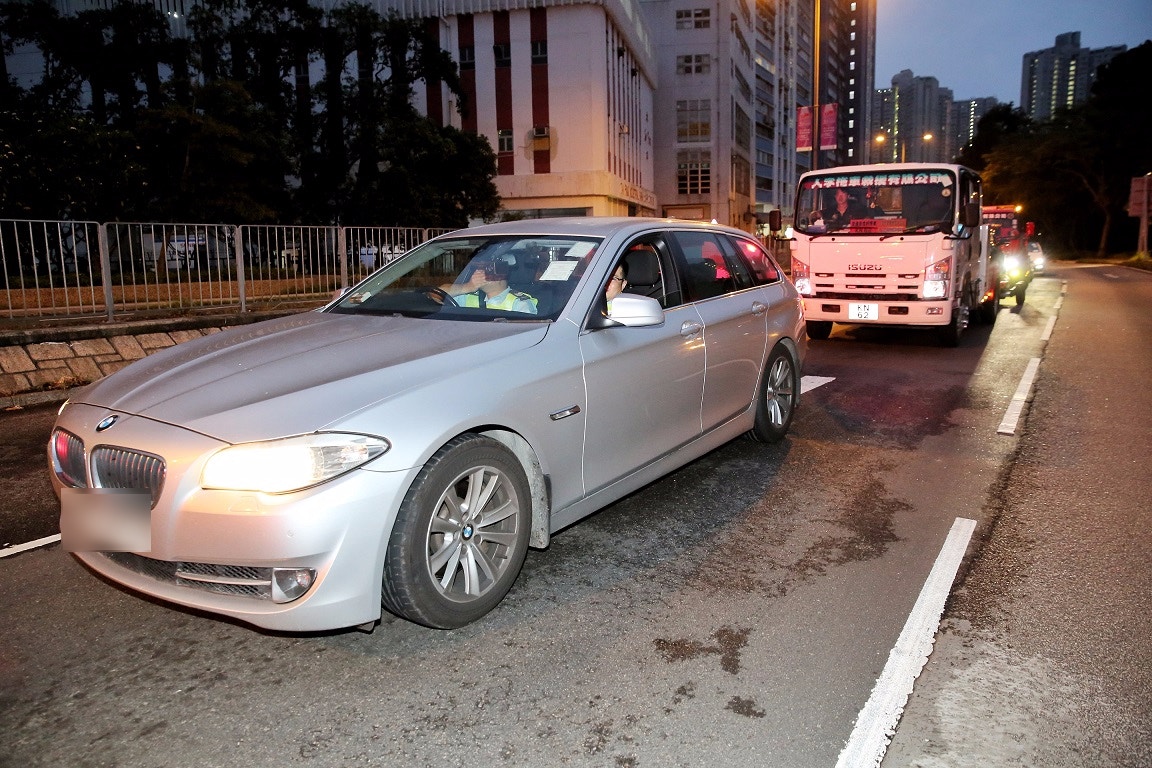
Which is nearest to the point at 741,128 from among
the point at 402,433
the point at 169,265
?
the point at 169,265

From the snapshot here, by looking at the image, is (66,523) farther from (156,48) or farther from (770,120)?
(770,120)

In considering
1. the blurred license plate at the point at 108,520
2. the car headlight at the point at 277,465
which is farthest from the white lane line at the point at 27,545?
the car headlight at the point at 277,465

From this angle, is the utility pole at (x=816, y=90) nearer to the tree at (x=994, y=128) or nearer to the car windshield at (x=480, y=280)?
the car windshield at (x=480, y=280)

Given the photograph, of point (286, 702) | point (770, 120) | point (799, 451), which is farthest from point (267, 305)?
point (770, 120)

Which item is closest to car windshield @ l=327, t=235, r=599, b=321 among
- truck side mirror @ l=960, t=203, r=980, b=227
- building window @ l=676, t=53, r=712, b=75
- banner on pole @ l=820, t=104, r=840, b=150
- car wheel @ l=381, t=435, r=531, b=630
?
car wheel @ l=381, t=435, r=531, b=630

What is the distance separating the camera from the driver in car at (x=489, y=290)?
4352 millimetres

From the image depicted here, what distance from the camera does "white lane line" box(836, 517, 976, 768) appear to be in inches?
105

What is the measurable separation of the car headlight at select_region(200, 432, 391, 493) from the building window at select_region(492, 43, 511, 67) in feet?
148

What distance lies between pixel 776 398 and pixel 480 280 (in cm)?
274

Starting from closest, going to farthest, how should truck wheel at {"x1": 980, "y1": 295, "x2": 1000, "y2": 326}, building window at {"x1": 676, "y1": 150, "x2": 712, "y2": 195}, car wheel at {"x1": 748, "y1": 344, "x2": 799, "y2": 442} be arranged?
car wheel at {"x1": 748, "y1": 344, "x2": 799, "y2": 442} < truck wheel at {"x1": 980, "y1": 295, "x2": 1000, "y2": 326} < building window at {"x1": 676, "y1": 150, "x2": 712, "y2": 195}

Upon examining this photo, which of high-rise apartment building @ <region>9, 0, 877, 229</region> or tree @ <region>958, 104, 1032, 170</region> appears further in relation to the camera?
tree @ <region>958, 104, 1032, 170</region>

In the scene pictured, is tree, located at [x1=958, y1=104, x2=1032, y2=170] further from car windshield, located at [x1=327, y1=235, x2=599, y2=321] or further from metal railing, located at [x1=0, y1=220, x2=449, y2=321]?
car windshield, located at [x1=327, y1=235, x2=599, y2=321]

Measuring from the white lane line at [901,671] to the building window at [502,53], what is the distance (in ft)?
145

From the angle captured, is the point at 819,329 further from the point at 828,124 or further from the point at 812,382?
the point at 828,124
